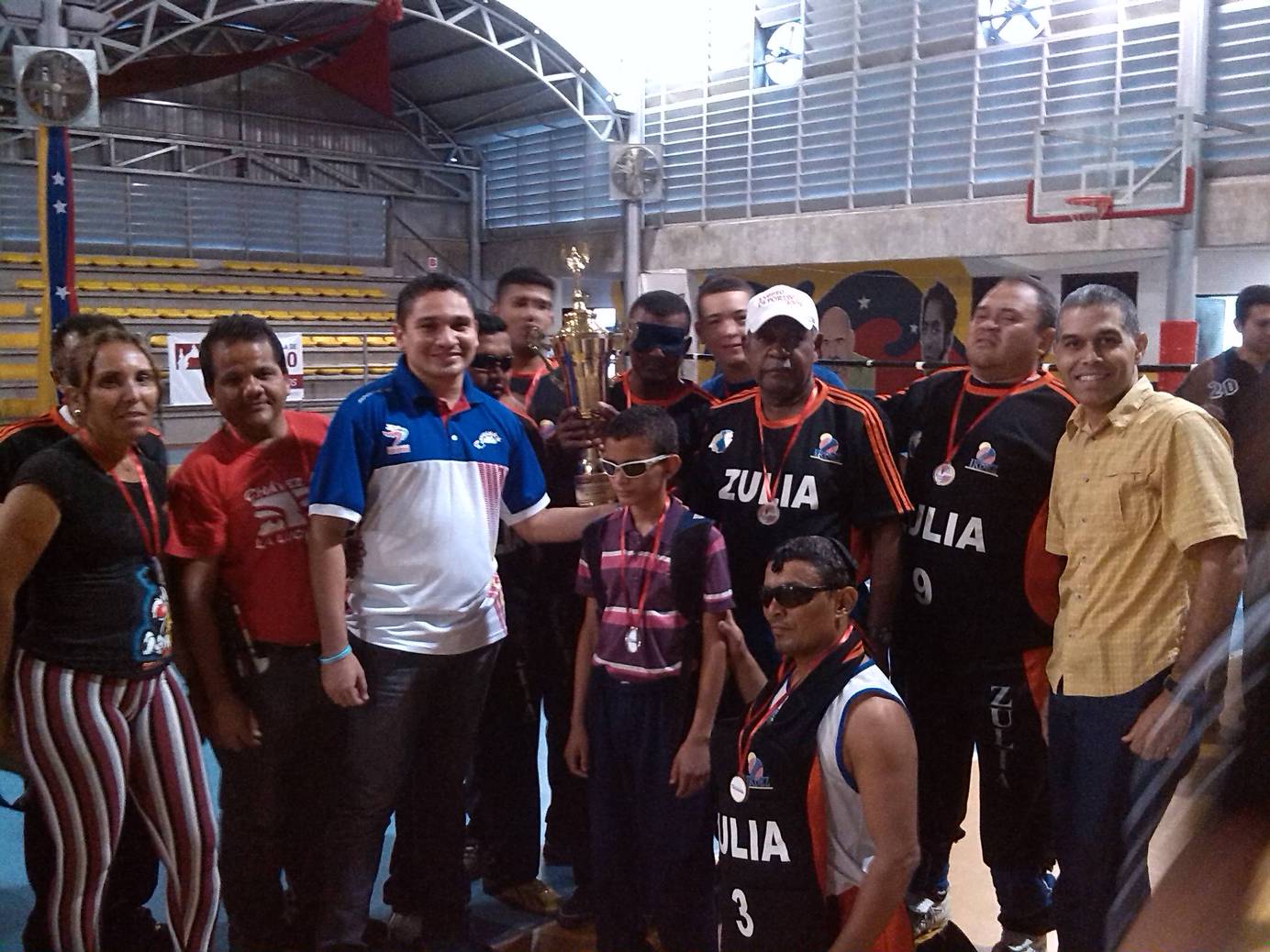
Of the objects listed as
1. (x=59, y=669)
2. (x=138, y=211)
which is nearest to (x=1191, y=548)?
(x=59, y=669)

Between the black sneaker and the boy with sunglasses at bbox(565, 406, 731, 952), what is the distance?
47cm

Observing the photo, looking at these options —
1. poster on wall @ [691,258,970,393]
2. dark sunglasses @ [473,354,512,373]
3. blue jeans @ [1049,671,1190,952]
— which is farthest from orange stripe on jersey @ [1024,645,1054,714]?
poster on wall @ [691,258,970,393]

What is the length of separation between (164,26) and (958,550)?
1861cm

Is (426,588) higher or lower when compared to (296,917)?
higher

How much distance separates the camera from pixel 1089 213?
11.5m

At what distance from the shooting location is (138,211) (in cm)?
1784

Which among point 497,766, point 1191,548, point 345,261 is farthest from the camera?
point 345,261

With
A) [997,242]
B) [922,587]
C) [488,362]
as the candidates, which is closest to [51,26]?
[488,362]

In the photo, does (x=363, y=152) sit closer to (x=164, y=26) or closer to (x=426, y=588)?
(x=164, y=26)

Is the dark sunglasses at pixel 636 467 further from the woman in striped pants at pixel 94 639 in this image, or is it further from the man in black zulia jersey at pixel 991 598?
the woman in striped pants at pixel 94 639

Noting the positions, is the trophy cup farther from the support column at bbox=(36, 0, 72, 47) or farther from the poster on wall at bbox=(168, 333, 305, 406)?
the poster on wall at bbox=(168, 333, 305, 406)

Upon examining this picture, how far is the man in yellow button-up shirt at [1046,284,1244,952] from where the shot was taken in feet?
8.23

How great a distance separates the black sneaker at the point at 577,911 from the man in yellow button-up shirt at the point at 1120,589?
141cm

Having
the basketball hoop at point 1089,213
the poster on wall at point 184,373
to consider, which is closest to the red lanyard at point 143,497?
the basketball hoop at point 1089,213
